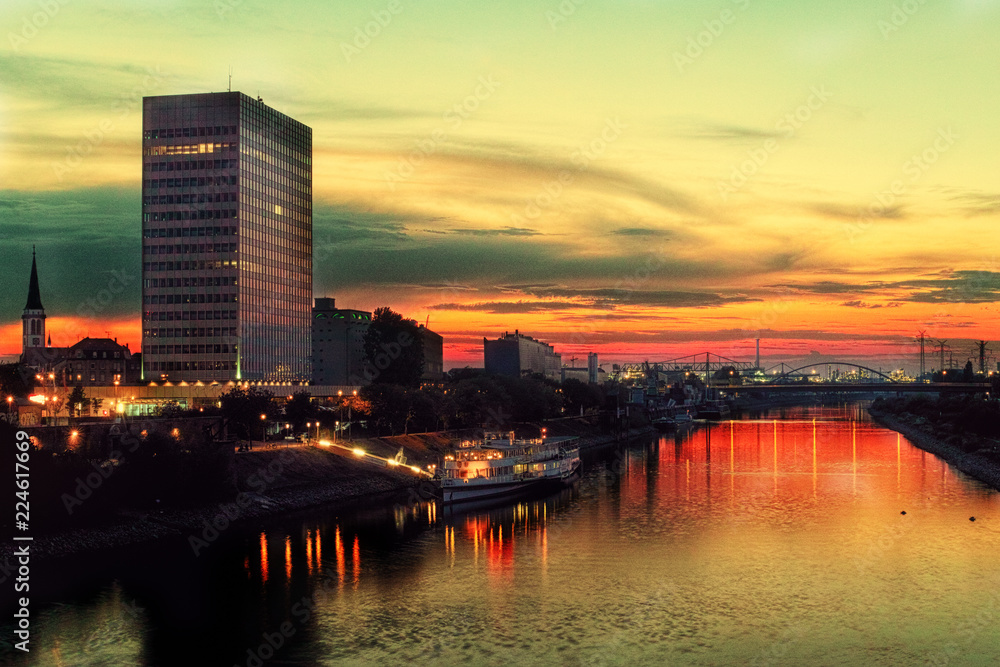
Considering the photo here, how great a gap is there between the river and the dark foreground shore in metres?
3.54

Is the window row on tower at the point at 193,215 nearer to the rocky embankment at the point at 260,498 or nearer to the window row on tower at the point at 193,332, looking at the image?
the window row on tower at the point at 193,332

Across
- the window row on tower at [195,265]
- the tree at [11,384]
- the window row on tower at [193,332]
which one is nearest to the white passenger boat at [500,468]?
the tree at [11,384]

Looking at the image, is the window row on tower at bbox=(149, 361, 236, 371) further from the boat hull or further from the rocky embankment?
the boat hull

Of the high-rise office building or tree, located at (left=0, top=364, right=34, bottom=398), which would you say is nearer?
tree, located at (left=0, top=364, right=34, bottom=398)

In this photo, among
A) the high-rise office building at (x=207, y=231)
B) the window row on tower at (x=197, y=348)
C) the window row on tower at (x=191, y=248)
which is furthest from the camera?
the window row on tower at (x=197, y=348)

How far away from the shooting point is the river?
5375 cm

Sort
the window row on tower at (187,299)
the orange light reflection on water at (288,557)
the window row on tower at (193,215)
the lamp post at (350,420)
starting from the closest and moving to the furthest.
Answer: the orange light reflection on water at (288,557)
the lamp post at (350,420)
the window row on tower at (193,215)
the window row on tower at (187,299)

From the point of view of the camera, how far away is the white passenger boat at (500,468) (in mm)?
110625

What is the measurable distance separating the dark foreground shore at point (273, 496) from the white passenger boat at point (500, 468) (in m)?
3.62

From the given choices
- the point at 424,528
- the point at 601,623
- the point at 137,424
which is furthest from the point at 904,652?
the point at 137,424

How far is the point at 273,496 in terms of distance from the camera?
101 metres

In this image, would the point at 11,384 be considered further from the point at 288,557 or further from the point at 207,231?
the point at 288,557

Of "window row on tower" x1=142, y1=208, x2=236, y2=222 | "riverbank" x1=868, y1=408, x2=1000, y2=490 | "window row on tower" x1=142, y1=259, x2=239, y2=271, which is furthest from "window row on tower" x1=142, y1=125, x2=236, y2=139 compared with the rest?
"riverbank" x1=868, y1=408, x2=1000, y2=490

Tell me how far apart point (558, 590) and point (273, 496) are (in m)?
43.4
